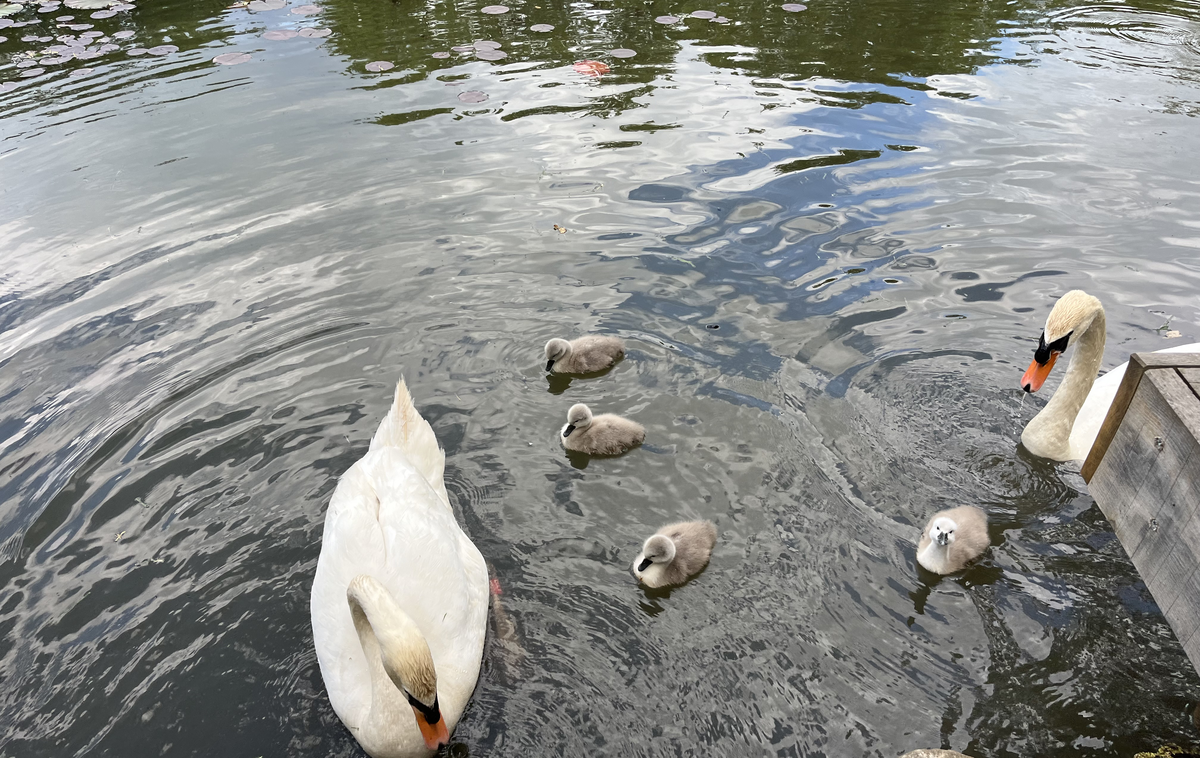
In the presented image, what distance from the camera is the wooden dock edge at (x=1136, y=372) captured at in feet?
10.6

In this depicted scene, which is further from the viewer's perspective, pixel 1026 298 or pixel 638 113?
pixel 638 113

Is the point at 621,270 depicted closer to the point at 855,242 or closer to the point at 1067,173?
the point at 855,242

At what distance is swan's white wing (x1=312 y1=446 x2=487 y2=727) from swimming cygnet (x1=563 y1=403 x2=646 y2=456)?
133 centimetres

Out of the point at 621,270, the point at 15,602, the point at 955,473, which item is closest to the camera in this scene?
the point at 15,602

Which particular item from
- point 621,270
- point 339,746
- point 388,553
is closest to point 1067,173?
point 621,270

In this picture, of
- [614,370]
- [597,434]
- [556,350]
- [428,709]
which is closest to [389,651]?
[428,709]

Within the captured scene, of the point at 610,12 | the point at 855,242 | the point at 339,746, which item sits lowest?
the point at 339,746

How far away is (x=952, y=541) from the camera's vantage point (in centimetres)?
427

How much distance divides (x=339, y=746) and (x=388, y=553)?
3.08 ft

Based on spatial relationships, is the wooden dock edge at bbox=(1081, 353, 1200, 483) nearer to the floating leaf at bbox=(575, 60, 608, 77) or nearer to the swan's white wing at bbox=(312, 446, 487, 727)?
the swan's white wing at bbox=(312, 446, 487, 727)

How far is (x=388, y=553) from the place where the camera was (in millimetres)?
3867

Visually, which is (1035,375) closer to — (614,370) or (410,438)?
(614,370)

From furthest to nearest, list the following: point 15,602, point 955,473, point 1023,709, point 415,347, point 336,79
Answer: point 336,79 < point 415,347 < point 955,473 < point 15,602 < point 1023,709

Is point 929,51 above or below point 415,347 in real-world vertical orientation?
above
